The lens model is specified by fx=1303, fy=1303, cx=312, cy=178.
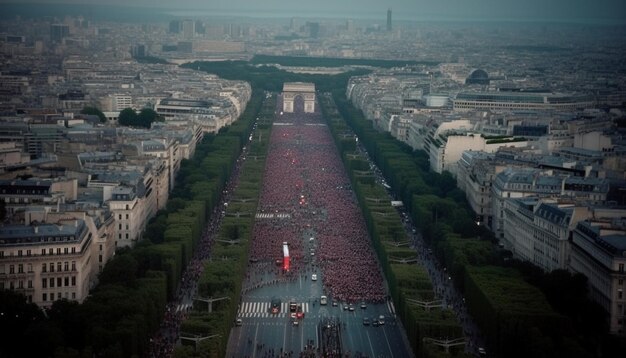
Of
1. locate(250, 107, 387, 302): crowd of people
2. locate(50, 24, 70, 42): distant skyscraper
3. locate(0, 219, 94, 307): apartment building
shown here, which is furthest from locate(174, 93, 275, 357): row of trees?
locate(50, 24, 70, 42): distant skyscraper

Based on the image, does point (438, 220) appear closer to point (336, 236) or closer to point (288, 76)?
point (336, 236)

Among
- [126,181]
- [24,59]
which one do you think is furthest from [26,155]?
[24,59]

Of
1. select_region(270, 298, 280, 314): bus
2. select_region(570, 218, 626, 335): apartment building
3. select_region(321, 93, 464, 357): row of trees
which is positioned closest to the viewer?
select_region(321, 93, 464, 357): row of trees

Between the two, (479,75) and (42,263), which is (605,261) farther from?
(479,75)

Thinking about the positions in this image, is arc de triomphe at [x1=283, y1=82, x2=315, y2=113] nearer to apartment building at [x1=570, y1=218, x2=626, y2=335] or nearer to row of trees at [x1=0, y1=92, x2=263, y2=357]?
row of trees at [x1=0, y1=92, x2=263, y2=357]

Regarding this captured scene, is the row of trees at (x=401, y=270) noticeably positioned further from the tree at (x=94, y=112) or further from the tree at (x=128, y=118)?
the tree at (x=94, y=112)
